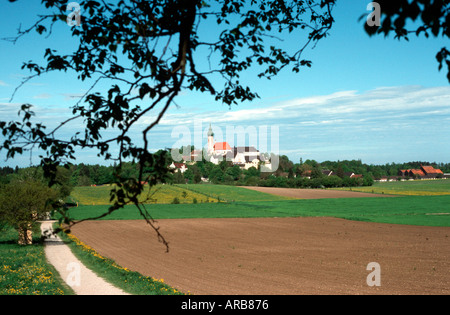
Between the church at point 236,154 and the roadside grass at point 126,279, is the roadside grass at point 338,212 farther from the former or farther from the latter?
the church at point 236,154

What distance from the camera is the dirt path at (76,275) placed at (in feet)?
45.7

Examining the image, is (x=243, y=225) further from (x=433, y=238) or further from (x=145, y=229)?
(x=433, y=238)

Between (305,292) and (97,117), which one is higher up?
(97,117)

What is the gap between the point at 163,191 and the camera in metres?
82.1

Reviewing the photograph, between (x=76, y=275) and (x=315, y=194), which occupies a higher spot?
(x=315, y=194)

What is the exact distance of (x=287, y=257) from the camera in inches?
945

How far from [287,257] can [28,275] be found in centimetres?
1370

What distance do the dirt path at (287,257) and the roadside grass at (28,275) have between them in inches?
160

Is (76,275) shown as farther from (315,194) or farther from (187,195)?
(315,194)

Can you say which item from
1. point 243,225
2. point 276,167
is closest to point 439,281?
point 243,225

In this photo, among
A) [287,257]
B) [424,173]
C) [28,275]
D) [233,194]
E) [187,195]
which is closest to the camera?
[28,275]

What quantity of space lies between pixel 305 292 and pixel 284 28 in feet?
34.7

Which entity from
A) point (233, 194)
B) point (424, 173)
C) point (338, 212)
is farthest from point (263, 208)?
point (424, 173)
